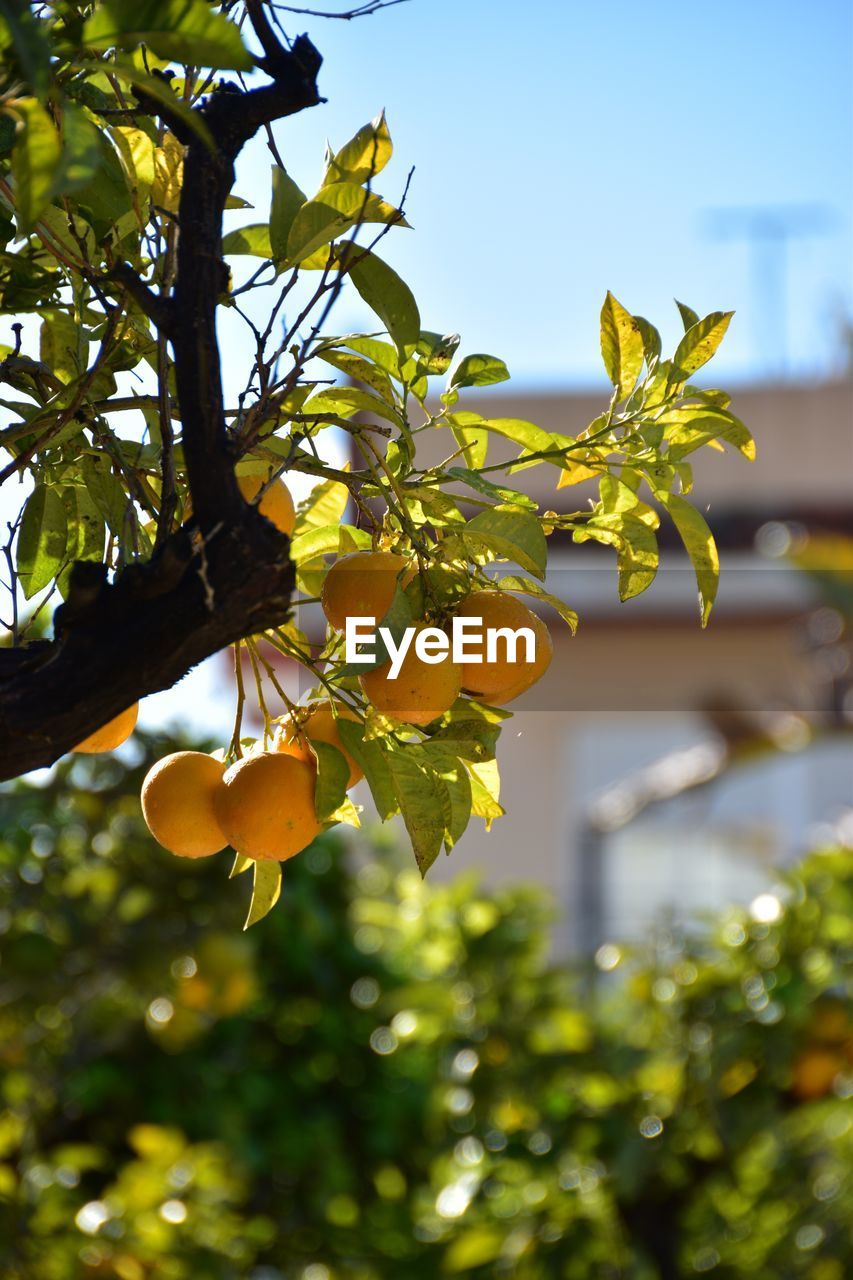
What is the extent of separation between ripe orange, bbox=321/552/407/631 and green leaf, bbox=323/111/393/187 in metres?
0.16

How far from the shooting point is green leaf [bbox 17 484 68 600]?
0.75 metres

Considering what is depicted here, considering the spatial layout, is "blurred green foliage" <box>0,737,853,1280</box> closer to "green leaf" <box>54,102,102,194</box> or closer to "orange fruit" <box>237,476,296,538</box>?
"orange fruit" <box>237,476,296,538</box>

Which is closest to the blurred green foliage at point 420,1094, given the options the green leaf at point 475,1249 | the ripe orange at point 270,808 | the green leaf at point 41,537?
the green leaf at point 475,1249

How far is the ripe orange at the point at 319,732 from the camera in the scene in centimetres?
68

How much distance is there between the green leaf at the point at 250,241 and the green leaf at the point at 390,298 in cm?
8

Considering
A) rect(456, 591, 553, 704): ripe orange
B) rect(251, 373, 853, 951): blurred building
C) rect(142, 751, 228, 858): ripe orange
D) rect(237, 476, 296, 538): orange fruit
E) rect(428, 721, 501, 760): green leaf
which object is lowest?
rect(251, 373, 853, 951): blurred building

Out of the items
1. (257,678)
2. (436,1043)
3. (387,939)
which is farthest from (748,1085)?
(257,678)

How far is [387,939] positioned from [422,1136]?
1.36 ft

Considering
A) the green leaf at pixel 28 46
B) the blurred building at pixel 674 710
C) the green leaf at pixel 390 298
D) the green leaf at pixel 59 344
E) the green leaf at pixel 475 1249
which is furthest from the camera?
the blurred building at pixel 674 710

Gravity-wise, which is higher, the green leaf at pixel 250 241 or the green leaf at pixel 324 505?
the green leaf at pixel 250 241

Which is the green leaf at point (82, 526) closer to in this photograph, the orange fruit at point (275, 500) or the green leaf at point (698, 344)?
the orange fruit at point (275, 500)

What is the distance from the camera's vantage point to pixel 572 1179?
2.05 metres

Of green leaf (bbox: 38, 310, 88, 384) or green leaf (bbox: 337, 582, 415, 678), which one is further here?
green leaf (bbox: 38, 310, 88, 384)

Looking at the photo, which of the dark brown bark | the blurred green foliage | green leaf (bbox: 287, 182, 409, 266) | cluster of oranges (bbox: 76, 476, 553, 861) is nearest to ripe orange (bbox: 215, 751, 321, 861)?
cluster of oranges (bbox: 76, 476, 553, 861)
